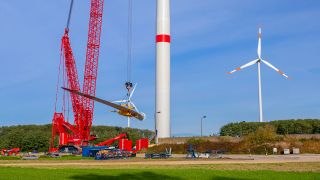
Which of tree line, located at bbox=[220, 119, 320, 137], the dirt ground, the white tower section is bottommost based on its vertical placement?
the dirt ground

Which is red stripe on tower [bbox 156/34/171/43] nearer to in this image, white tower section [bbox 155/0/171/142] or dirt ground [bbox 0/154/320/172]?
white tower section [bbox 155/0/171/142]

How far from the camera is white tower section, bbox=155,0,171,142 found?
11044cm

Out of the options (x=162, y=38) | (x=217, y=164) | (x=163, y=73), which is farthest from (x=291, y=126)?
(x=217, y=164)

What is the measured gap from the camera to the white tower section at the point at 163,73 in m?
110

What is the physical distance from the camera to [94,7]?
4222 inches

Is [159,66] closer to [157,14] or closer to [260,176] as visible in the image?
[157,14]

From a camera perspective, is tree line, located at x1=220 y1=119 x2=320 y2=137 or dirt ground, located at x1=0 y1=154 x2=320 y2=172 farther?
tree line, located at x1=220 y1=119 x2=320 y2=137

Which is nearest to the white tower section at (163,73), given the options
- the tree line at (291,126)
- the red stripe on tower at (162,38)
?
the red stripe on tower at (162,38)

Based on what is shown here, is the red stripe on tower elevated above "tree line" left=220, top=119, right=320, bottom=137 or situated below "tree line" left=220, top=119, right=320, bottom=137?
above

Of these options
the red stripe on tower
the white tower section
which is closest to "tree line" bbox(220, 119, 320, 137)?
the white tower section

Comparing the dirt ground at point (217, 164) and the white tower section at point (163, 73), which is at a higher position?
the white tower section at point (163, 73)

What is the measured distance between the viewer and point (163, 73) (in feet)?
366

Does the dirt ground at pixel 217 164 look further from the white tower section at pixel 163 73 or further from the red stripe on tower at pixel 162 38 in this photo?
the red stripe on tower at pixel 162 38

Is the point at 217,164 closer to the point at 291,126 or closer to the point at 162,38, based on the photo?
the point at 162,38
